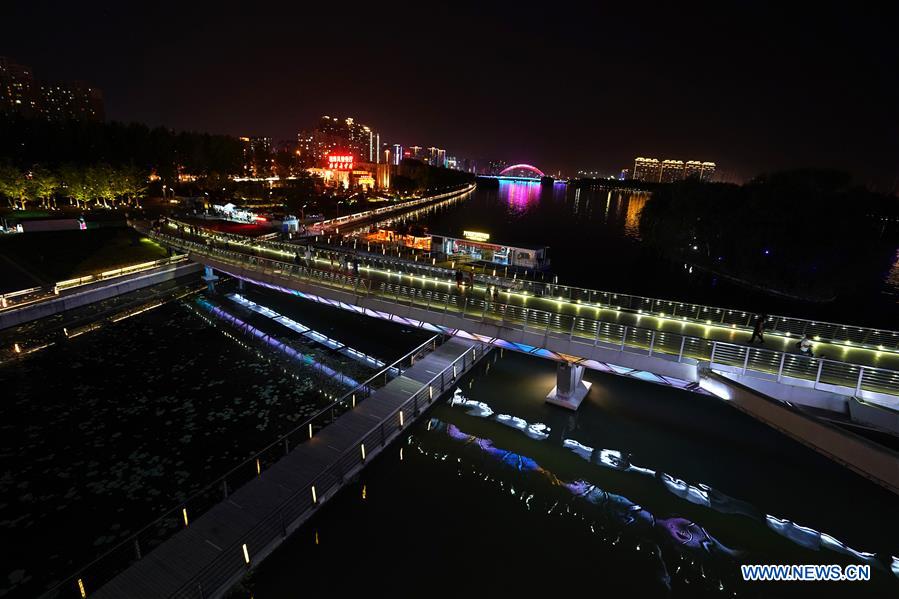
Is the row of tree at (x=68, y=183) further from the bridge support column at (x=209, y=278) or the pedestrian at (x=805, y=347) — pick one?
the pedestrian at (x=805, y=347)

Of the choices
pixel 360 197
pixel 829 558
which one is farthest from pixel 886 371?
A: pixel 360 197

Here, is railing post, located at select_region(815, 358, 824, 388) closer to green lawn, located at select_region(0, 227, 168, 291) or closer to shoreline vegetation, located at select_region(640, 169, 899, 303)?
shoreline vegetation, located at select_region(640, 169, 899, 303)

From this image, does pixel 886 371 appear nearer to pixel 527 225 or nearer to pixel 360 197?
pixel 527 225

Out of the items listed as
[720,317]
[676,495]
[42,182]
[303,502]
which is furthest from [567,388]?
[42,182]

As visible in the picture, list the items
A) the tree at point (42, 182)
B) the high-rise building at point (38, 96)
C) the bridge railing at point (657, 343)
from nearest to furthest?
1. the bridge railing at point (657, 343)
2. the tree at point (42, 182)
3. the high-rise building at point (38, 96)

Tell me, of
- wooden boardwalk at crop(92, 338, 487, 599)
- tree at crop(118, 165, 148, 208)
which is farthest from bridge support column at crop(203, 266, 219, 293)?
tree at crop(118, 165, 148, 208)

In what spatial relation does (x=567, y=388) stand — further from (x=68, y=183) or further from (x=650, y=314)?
(x=68, y=183)

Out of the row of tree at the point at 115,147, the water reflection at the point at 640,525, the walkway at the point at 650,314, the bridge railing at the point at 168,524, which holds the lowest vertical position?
the bridge railing at the point at 168,524

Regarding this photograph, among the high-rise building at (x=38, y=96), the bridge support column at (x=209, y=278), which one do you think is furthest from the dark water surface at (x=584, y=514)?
the high-rise building at (x=38, y=96)
